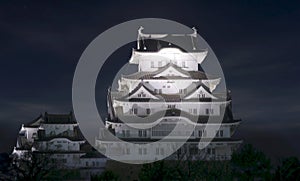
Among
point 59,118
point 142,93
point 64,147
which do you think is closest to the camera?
point 64,147

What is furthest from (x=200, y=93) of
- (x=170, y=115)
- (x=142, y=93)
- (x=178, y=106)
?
(x=142, y=93)

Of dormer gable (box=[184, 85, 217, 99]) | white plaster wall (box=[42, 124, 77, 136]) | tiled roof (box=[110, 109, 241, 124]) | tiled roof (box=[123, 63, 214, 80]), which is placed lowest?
white plaster wall (box=[42, 124, 77, 136])

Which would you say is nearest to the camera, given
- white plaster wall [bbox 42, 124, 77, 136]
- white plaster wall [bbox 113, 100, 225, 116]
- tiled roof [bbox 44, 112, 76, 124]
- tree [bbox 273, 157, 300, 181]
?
tree [bbox 273, 157, 300, 181]

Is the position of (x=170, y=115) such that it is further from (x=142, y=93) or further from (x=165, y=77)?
(x=165, y=77)

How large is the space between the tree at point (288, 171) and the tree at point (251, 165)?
0.85 meters

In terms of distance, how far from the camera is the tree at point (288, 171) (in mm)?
27048

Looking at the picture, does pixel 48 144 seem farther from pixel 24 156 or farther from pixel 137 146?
pixel 137 146

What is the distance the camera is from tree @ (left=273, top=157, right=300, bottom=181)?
27.0 meters

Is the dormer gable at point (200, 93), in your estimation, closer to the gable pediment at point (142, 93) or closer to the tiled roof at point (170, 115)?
the tiled roof at point (170, 115)

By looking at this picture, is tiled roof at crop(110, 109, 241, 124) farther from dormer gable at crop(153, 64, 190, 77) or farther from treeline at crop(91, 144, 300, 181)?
treeline at crop(91, 144, 300, 181)

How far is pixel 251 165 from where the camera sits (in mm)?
28703

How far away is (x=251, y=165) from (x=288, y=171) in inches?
81.2

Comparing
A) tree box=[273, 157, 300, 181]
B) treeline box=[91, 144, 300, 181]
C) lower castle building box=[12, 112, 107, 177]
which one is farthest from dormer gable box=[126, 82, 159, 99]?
tree box=[273, 157, 300, 181]

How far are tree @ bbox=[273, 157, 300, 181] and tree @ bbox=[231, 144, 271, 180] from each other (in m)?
0.85
